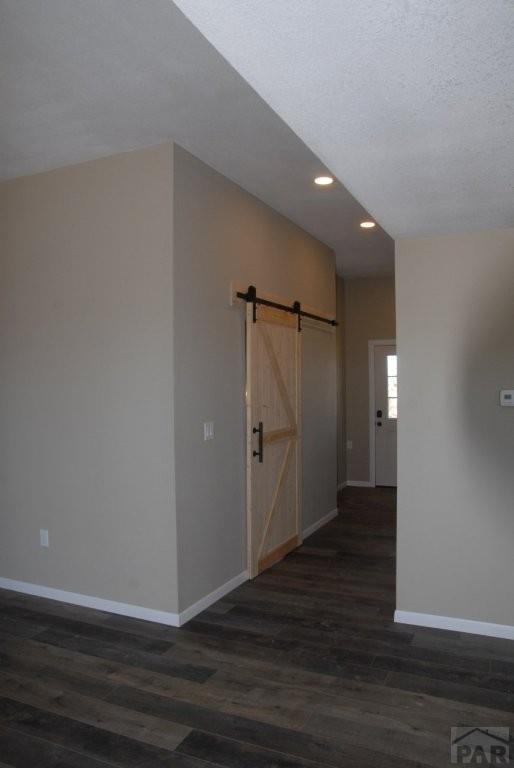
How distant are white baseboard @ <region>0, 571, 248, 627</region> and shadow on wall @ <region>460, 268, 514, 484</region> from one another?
6.33ft

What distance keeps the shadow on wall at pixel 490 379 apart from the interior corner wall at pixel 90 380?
1.81 m

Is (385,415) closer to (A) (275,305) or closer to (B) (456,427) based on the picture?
(A) (275,305)

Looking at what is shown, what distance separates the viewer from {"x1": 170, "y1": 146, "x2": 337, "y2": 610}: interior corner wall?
12.2 ft

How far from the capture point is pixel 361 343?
8422 mm

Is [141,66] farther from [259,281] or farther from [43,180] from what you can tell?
[259,281]

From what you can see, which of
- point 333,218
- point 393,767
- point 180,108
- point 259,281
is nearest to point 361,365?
point 333,218

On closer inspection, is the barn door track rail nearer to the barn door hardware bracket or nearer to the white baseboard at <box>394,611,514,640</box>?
the barn door hardware bracket

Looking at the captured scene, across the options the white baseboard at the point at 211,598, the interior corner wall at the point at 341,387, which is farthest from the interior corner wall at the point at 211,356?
the interior corner wall at the point at 341,387

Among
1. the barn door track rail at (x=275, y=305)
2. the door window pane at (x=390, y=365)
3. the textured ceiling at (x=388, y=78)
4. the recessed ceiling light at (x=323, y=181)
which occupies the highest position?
the recessed ceiling light at (x=323, y=181)

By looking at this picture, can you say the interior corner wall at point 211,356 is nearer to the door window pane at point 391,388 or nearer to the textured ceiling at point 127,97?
the textured ceiling at point 127,97

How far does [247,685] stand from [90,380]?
210 cm

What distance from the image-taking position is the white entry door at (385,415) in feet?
27.1

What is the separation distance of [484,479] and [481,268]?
4.08ft

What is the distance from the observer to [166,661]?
3168mm
